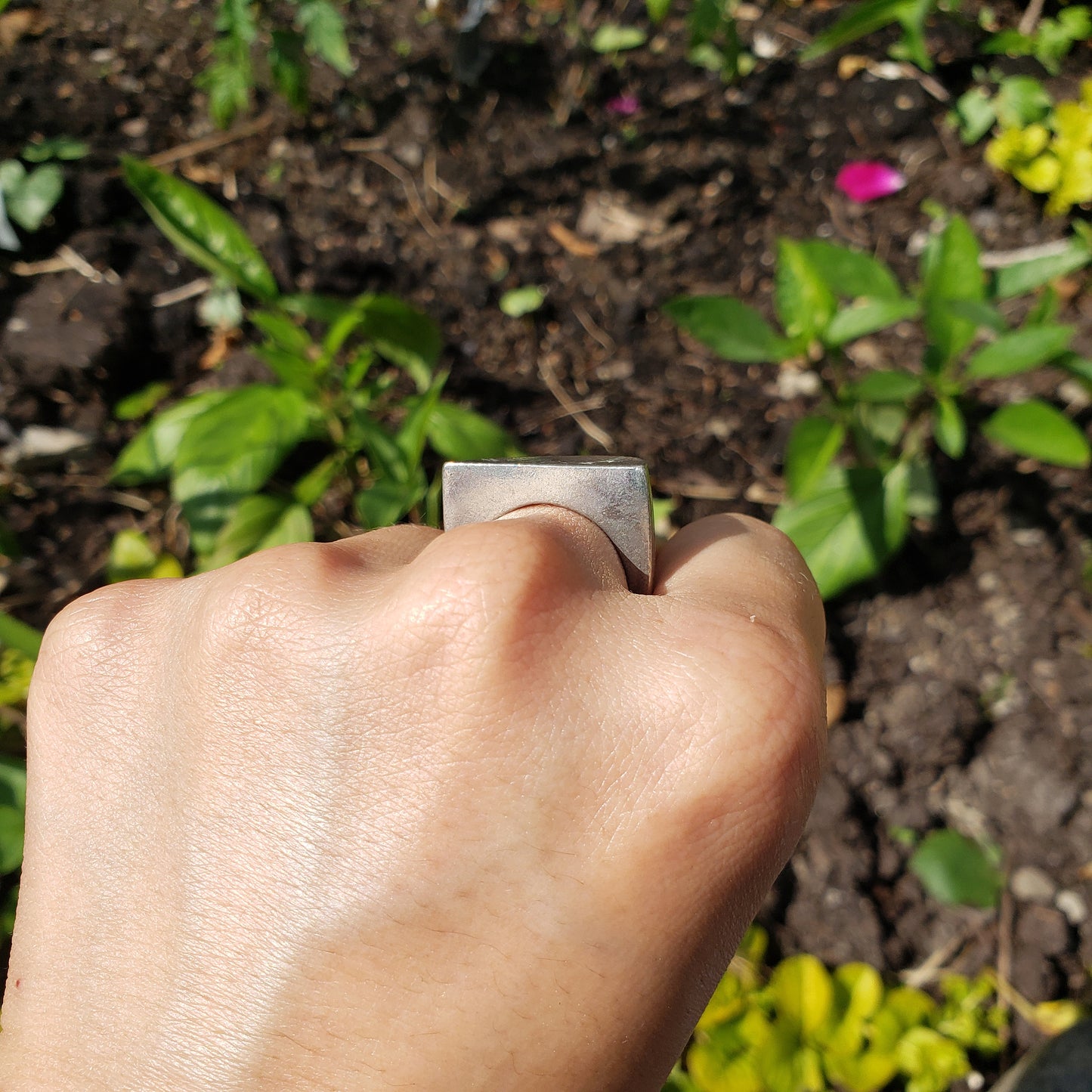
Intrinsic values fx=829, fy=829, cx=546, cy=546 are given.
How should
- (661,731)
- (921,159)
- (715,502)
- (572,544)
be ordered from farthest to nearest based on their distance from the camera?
1. (921,159)
2. (715,502)
3. (572,544)
4. (661,731)

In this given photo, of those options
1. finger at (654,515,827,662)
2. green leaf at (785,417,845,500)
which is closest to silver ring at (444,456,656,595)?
finger at (654,515,827,662)

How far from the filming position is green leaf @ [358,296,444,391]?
1727mm

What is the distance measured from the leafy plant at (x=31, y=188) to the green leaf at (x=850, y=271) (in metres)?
1.94

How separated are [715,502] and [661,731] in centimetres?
141

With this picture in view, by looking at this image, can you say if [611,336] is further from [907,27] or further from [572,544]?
[572,544]

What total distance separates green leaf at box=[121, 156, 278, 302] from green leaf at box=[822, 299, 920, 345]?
116 cm

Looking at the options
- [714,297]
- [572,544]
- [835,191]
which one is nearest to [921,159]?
[835,191]

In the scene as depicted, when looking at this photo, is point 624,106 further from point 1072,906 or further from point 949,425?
point 1072,906

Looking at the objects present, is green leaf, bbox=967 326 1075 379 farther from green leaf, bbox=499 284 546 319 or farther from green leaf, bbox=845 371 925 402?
green leaf, bbox=499 284 546 319

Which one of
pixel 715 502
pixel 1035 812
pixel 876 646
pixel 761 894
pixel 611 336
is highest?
pixel 761 894

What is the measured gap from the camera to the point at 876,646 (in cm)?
188

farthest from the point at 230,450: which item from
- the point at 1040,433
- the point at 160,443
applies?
the point at 1040,433

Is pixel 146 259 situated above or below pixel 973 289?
above

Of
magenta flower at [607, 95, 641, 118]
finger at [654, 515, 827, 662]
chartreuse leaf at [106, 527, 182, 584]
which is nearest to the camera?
finger at [654, 515, 827, 662]
